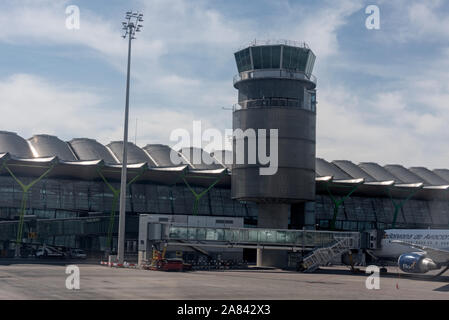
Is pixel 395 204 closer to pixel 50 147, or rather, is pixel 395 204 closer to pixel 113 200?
pixel 113 200

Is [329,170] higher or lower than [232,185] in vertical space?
higher

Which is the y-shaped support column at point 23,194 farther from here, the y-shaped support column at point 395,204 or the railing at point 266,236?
the y-shaped support column at point 395,204

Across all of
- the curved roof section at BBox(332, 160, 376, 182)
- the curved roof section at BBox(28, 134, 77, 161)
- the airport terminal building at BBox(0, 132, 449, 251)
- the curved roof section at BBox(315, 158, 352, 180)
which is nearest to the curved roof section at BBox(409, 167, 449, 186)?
the airport terminal building at BBox(0, 132, 449, 251)

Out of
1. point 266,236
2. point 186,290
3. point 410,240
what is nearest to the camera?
point 186,290

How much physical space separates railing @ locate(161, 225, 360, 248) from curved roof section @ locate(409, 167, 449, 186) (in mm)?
74293

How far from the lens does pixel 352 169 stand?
129125 millimetres

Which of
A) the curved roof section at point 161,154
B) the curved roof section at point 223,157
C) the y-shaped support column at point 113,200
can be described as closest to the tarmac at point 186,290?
the y-shaped support column at point 113,200

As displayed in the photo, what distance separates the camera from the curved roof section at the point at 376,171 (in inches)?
5153

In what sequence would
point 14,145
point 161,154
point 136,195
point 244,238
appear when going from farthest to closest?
point 161,154 < point 14,145 < point 136,195 < point 244,238

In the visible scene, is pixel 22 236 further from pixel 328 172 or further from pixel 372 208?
pixel 372 208

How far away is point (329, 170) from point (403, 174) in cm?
2405

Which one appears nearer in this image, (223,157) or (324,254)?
(324,254)

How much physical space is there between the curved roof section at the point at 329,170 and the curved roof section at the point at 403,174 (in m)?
17.0

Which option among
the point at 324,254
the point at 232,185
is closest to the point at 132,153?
the point at 232,185
